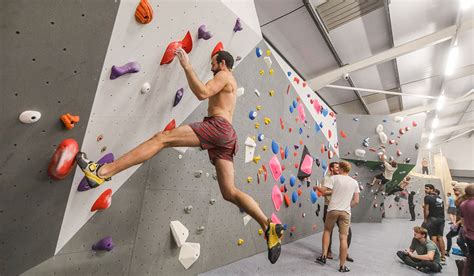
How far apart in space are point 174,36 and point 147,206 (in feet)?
4.13

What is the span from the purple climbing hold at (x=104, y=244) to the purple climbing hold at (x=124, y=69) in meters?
1.07

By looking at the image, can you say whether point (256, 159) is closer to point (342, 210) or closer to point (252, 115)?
point (252, 115)

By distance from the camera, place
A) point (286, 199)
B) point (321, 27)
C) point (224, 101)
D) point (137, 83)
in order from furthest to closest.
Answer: point (321, 27)
point (286, 199)
point (224, 101)
point (137, 83)

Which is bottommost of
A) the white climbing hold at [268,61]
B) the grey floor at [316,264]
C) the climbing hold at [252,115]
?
the grey floor at [316,264]

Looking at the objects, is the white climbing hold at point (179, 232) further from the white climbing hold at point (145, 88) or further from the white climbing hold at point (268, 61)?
the white climbing hold at point (268, 61)

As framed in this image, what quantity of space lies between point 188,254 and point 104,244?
2.47 ft

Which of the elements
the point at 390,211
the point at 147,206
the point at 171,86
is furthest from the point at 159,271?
the point at 390,211

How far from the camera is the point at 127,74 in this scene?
145cm

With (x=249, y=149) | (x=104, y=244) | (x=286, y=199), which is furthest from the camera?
(x=286, y=199)

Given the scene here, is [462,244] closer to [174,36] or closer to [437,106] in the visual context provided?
[174,36]

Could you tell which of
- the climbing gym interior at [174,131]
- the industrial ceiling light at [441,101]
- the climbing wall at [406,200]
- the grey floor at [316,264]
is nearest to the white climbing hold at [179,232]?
the climbing gym interior at [174,131]

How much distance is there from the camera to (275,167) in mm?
3412

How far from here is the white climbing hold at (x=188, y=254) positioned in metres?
2.13

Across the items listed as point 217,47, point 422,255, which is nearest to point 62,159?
point 217,47
